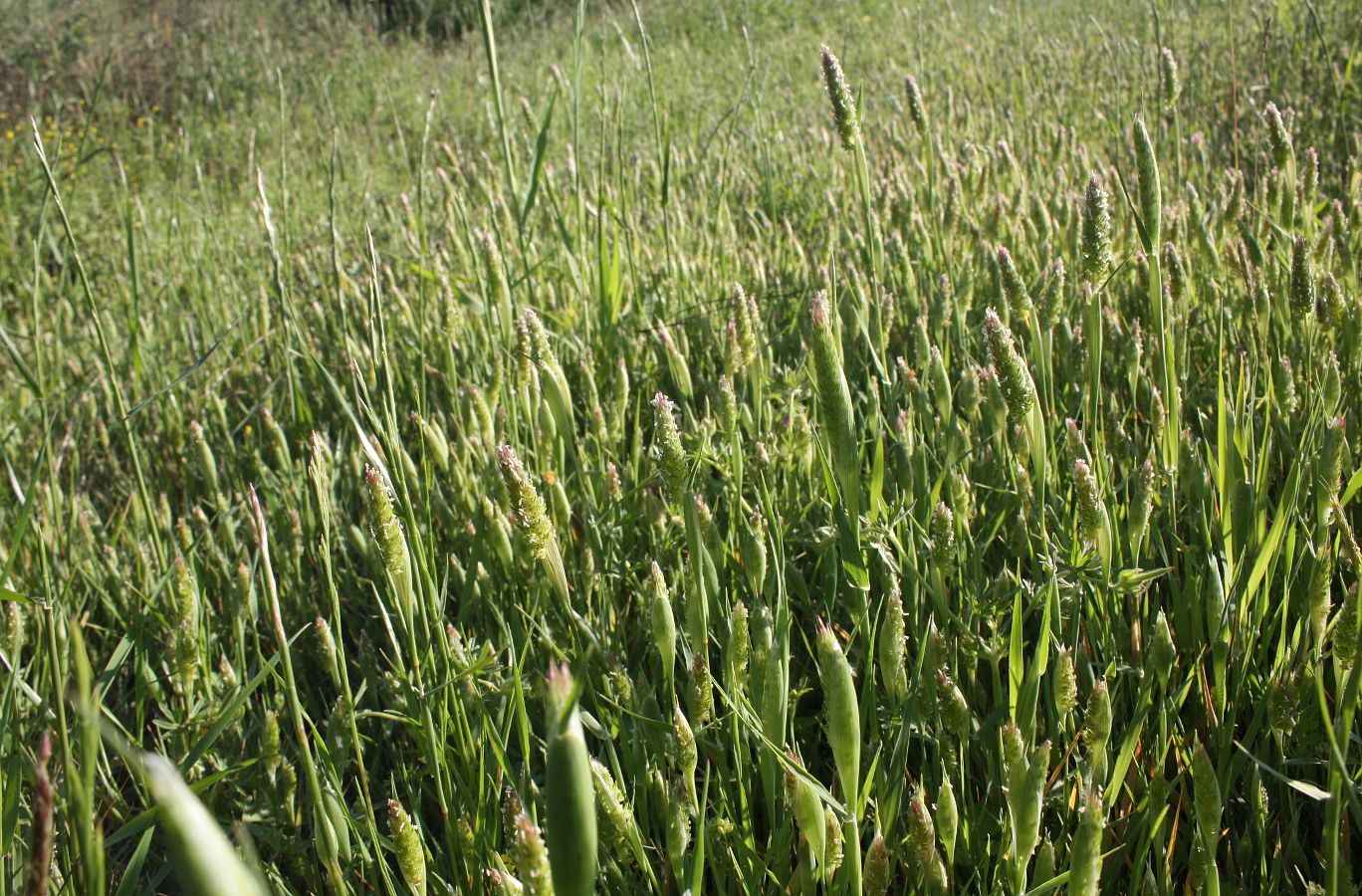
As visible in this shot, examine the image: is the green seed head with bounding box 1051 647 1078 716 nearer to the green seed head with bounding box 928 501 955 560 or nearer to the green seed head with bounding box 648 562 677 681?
the green seed head with bounding box 928 501 955 560

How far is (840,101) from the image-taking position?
1158mm

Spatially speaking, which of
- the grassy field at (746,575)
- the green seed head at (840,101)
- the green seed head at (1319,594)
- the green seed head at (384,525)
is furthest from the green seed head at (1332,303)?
the green seed head at (384,525)

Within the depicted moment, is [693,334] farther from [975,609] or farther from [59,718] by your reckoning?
[59,718]

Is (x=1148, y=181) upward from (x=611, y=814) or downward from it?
upward

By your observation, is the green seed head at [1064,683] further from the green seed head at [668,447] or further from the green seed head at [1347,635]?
the green seed head at [668,447]

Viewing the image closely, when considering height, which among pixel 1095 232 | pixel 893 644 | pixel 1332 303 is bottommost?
pixel 893 644

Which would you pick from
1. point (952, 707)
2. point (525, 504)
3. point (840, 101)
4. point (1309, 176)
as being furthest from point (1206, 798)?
point (1309, 176)

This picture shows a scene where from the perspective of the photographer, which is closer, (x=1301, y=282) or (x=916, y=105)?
(x=1301, y=282)

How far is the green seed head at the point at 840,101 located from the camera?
114 cm

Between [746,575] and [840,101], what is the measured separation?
565mm

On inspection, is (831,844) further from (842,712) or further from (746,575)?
(746,575)

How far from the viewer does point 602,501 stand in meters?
1.34

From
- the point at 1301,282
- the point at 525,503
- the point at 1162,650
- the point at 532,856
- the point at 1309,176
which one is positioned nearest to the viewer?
the point at 532,856

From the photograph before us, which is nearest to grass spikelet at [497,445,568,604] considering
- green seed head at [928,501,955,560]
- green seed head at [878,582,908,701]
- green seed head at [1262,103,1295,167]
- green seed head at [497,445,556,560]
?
green seed head at [497,445,556,560]
